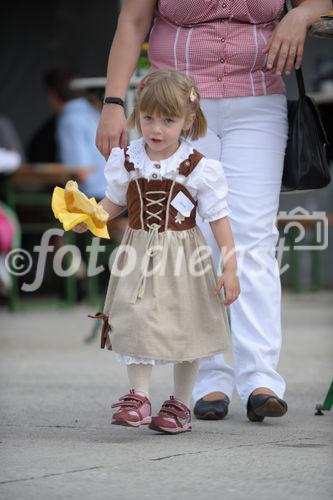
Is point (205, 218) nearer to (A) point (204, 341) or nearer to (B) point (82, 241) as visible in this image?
(A) point (204, 341)

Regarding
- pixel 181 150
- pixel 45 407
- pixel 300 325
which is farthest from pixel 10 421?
pixel 300 325

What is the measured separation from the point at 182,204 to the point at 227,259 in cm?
24

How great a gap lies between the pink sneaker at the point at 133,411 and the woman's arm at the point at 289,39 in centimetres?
125

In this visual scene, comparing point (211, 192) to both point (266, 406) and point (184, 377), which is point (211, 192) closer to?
point (184, 377)

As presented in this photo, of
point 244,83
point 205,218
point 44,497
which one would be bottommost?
point 44,497

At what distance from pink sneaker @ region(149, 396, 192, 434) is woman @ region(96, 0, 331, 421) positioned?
13.1 inches

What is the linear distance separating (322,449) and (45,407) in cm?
138

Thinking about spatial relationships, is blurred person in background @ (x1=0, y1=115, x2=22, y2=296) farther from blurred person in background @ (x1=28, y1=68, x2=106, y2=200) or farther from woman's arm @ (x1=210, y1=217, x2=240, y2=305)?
woman's arm @ (x1=210, y1=217, x2=240, y2=305)

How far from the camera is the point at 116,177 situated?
432 cm

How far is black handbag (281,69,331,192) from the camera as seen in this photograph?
4.55 meters

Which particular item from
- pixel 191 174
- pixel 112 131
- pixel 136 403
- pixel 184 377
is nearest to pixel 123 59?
pixel 112 131

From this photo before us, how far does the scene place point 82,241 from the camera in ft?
34.9

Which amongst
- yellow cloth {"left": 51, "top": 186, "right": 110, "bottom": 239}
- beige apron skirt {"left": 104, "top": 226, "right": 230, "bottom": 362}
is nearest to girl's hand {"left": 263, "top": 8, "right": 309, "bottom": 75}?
beige apron skirt {"left": 104, "top": 226, "right": 230, "bottom": 362}

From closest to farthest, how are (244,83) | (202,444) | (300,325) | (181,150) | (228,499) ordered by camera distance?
(228,499)
(202,444)
(181,150)
(244,83)
(300,325)
